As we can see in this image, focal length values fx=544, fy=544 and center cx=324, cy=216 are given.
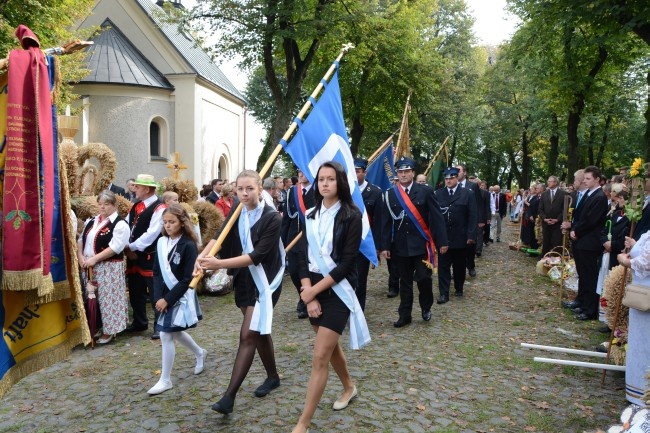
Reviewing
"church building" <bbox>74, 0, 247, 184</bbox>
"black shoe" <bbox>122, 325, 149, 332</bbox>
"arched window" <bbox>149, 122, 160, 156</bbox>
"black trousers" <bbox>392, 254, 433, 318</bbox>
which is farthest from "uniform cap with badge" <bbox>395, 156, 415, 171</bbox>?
"arched window" <bbox>149, 122, 160, 156</bbox>

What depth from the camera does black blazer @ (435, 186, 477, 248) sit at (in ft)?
29.8

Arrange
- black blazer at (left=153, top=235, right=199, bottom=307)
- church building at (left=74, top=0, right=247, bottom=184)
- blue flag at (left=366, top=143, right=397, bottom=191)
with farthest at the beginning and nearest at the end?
1. church building at (left=74, top=0, right=247, bottom=184)
2. blue flag at (left=366, top=143, right=397, bottom=191)
3. black blazer at (left=153, top=235, right=199, bottom=307)

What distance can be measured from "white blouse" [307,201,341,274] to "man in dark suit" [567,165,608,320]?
16.6 feet

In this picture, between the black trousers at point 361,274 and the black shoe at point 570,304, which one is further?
the black shoe at point 570,304

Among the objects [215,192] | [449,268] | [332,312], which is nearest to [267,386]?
[332,312]

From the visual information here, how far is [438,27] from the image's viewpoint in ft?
132

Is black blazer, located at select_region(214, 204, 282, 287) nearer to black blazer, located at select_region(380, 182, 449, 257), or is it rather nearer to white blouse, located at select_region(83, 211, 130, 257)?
white blouse, located at select_region(83, 211, 130, 257)

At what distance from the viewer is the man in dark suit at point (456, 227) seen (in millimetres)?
8953

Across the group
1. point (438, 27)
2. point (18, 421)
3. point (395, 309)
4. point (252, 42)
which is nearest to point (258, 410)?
point (18, 421)

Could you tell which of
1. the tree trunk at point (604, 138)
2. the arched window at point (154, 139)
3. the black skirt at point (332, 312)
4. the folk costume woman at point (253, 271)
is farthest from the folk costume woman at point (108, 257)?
the tree trunk at point (604, 138)

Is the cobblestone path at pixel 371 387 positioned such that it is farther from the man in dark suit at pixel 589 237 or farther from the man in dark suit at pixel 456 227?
the man in dark suit at pixel 456 227

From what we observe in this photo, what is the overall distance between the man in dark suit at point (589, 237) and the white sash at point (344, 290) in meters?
5.00

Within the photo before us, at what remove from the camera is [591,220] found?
7.71 metres

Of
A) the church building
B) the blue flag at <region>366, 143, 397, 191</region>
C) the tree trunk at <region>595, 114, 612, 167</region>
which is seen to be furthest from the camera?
the tree trunk at <region>595, 114, 612, 167</region>
